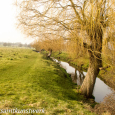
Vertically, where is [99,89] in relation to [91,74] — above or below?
below

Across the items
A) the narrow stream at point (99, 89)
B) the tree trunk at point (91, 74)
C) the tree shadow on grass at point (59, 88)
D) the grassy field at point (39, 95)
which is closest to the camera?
the grassy field at point (39, 95)

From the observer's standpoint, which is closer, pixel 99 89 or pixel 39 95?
pixel 39 95

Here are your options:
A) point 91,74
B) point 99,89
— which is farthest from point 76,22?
point 99,89

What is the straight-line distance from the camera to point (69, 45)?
5664 millimetres

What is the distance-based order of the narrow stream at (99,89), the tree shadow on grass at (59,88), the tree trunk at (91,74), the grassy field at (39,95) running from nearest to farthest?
the grassy field at (39,95), the tree trunk at (91,74), the tree shadow on grass at (59,88), the narrow stream at (99,89)

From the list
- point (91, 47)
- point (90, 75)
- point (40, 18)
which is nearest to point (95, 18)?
point (91, 47)

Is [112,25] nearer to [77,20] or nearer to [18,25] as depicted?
[77,20]

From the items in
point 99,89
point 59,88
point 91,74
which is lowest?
point 99,89

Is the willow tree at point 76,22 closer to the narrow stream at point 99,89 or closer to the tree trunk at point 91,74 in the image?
the tree trunk at point 91,74

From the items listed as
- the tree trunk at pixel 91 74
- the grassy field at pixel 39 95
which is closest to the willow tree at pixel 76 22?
the tree trunk at pixel 91 74

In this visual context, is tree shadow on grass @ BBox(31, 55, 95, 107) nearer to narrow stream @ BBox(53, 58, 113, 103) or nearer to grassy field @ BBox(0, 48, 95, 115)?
grassy field @ BBox(0, 48, 95, 115)

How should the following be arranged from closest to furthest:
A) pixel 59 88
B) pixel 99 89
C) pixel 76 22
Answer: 1. pixel 76 22
2. pixel 59 88
3. pixel 99 89

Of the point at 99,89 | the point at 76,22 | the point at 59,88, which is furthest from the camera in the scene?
the point at 99,89

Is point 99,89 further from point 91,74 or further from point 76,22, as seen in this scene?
point 76,22
